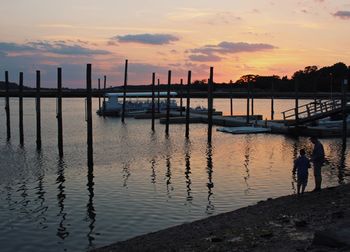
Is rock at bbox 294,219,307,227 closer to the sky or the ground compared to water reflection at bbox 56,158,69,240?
closer to the sky

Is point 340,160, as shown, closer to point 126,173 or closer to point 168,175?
point 168,175

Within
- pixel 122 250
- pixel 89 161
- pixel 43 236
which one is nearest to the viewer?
pixel 122 250

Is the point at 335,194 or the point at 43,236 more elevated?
the point at 335,194

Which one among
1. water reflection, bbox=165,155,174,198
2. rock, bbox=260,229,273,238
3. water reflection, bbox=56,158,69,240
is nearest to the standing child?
rock, bbox=260,229,273,238

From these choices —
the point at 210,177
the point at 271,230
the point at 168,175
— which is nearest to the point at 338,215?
the point at 271,230

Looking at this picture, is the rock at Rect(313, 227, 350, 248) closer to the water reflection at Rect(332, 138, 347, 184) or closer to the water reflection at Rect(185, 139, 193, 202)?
the water reflection at Rect(185, 139, 193, 202)

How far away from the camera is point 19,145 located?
40.4 metres

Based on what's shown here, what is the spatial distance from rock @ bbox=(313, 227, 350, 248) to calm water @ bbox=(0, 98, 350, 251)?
6593 millimetres

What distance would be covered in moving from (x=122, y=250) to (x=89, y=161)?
15.8m

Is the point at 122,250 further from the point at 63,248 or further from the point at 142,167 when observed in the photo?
the point at 142,167

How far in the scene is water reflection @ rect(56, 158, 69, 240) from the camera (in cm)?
1573

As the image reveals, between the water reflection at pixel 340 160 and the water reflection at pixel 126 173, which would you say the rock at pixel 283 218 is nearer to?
the water reflection at pixel 126 173

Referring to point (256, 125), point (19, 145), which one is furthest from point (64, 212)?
point (256, 125)

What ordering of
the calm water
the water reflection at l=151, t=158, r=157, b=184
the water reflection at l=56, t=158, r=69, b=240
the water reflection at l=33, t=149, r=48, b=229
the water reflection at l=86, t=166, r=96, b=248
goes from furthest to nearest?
1. the water reflection at l=151, t=158, r=157, b=184
2. the water reflection at l=33, t=149, r=48, b=229
3. the calm water
4. the water reflection at l=56, t=158, r=69, b=240
5. the water reflection at l=86, t=166, r=96, b=248
